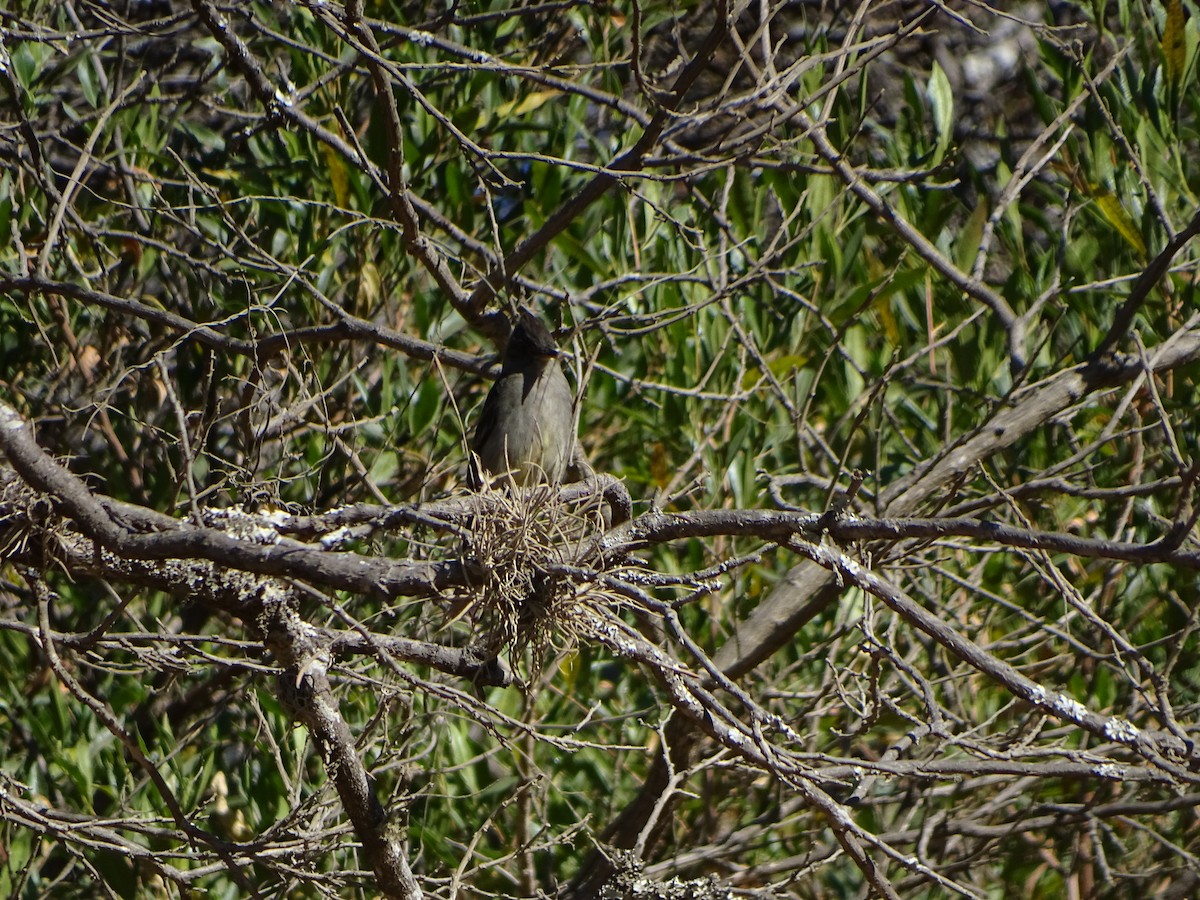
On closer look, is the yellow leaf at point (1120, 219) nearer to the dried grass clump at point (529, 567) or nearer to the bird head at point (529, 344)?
the bird head at point (529, 344)

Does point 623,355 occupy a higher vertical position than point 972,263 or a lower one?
lower

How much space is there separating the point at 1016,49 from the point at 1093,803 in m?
4.53

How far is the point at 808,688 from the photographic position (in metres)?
5.62

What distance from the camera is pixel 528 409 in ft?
18.6

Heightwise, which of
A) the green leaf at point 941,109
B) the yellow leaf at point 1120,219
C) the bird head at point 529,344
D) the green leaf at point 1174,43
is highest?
the green leaf at point 1174,43

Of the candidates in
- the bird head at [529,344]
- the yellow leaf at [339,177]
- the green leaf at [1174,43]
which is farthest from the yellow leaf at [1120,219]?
the yellow leaf at [339,177]

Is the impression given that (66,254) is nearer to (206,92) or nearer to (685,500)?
(206,92)

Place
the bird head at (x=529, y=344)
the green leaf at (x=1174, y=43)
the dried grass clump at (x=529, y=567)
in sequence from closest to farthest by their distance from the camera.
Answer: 1. the dried grass clump at (x=529, y=567)
2. the bird head at (x=529, y=344)
3. the green leaf at (x=1174, y=43)

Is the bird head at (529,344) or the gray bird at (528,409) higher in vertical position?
the bird head at (529,344)

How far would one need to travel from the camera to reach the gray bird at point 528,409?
5.25 meters

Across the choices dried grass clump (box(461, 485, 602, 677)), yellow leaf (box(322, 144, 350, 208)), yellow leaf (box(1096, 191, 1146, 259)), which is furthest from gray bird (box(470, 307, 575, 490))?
yellow leaf (box(1096, 191, 1146, 259))

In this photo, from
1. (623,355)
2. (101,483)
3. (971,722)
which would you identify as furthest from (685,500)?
(101,483)

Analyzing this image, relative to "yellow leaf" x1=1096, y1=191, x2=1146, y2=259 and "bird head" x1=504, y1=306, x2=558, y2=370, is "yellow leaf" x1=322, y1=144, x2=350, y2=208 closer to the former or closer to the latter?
"bird head" x1=504, y1=306, x2=558, y2=370

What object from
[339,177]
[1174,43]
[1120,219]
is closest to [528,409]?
[339,177]
